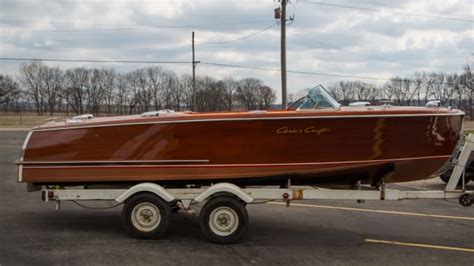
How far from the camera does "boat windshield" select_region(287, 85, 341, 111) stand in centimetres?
748

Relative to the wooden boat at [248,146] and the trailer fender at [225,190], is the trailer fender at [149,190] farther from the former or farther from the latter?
the trailer fender at [225,190]

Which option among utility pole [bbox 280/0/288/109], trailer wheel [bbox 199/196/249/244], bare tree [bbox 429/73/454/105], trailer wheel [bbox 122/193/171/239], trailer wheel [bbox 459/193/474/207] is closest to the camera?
trailer wheel [bbox 199/196/249/244]

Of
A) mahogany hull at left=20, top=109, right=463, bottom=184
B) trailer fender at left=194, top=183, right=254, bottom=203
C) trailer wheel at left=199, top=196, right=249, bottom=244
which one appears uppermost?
mahogany hull at left=20, top=109, right=463, bottom=184

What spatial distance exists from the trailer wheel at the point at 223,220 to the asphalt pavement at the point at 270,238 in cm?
14

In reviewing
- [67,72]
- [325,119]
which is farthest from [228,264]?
[67,72]

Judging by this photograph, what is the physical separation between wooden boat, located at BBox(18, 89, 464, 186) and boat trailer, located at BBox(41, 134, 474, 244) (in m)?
0.18

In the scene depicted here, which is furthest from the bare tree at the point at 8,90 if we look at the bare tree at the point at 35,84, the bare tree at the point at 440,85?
the bare tree at the point at 440,85

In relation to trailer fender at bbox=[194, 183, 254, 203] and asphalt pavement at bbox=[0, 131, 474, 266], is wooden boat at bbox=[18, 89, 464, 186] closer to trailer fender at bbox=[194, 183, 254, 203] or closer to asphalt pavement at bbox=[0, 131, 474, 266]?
trailer fender at bbox=[194, 183, 254, 203]

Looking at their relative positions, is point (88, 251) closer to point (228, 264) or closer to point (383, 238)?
point (228, 264)

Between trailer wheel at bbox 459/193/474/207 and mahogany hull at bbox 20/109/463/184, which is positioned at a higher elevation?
mahogany hull at bbox 20/109/463/184

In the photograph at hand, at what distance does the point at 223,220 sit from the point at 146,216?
40.8 inches

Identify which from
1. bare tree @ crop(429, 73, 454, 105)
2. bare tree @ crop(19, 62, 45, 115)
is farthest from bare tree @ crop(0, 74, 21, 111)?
bare tree @ crop(429, 73, 454, 105)

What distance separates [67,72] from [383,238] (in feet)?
396

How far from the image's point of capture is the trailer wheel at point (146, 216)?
7234 mm
